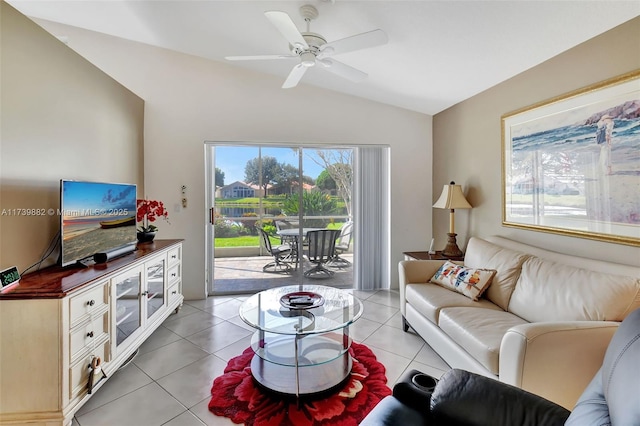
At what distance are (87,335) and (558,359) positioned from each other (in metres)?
2.70

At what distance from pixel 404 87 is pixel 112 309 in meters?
3.56

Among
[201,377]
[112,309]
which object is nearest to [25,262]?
[112,309]

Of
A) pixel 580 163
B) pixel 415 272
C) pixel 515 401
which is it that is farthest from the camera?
pixel 415 272

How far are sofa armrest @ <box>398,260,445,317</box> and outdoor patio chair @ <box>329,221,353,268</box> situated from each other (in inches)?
55.4

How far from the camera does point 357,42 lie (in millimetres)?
1951

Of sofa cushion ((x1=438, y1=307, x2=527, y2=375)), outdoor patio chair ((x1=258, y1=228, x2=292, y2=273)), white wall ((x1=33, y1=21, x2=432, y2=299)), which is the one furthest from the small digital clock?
sofa cushion ((x1=438, y1=307, x2=527, y2=375))

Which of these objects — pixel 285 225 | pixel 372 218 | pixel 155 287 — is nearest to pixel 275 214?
pixel 285 225

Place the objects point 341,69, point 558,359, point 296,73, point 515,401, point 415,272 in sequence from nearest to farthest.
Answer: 1. point 515,401
2. point 558,359
3. point 341,69
4. point 296,73
5. point 415,272

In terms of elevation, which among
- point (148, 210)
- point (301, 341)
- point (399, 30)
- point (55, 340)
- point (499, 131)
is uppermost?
point (399, 30)

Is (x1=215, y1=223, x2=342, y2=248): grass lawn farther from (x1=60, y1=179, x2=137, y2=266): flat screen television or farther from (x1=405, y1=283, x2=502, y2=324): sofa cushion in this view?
(x1=405, y1=283, x2=502, y2=324): sofa cushion

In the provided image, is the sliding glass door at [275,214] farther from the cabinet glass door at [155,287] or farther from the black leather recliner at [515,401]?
the black leather recliner at [515,401]

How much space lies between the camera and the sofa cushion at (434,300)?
2.28 m

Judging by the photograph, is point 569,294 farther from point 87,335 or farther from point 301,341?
point 87,335

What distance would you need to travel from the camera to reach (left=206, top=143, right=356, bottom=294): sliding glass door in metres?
3.92
